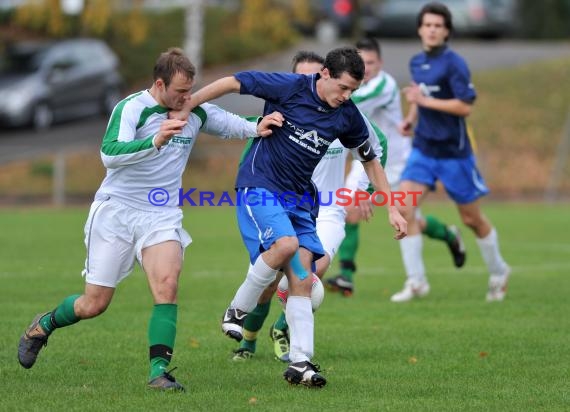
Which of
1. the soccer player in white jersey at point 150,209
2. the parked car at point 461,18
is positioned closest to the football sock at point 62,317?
the soccer player in white jersey at point 150,209

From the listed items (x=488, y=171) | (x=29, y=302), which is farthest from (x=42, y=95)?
(x=29, y=302)

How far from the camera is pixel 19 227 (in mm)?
18875

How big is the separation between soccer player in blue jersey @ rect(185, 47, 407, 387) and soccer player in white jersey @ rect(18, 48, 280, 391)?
0.18 metres

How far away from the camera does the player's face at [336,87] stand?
7129 mm

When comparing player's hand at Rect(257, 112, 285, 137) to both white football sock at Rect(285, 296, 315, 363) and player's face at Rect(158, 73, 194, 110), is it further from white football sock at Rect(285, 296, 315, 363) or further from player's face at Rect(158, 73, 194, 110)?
white football sock at Rect(285, 296, 315, 363)

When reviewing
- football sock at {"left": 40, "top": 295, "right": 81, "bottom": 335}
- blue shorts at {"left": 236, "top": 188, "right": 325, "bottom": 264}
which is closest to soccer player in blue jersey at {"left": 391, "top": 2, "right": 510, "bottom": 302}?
blue shorts at {"left": 236, "top": 188, "right": 325, "bottom": 264}

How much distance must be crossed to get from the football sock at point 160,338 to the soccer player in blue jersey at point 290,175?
513mm

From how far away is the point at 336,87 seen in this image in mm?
7184

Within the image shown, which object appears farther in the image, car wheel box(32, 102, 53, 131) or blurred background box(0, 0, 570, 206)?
car wheel box(32, 102, 53, 131)

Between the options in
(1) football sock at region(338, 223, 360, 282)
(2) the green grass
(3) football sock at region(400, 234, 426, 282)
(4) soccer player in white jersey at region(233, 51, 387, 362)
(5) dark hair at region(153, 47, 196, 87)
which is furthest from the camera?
(1) football sock at region(338, 223, 360, 282)

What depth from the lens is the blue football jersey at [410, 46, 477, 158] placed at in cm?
Result: 1087

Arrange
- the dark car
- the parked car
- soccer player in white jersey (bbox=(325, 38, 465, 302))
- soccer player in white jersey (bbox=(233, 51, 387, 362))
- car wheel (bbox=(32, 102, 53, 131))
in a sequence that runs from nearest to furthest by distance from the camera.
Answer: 1. soccer player in white jersey (bbox=(233, 51, 387, 362))
2. soccer player in white jersey (bbox=(325, 38, 465, 302))
3. the dark car
4. car wheel (bbox=(32, 102, 53, 131))
5. the parked car

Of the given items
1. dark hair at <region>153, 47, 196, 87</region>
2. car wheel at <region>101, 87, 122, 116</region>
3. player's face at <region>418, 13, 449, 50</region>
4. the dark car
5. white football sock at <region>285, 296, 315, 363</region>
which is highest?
dark hair at <region>153, 47, 196, 87</region>

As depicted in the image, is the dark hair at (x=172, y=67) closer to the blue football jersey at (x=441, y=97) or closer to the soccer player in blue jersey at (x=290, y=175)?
the soccer player in blue jersey at (x=290, y=175)
